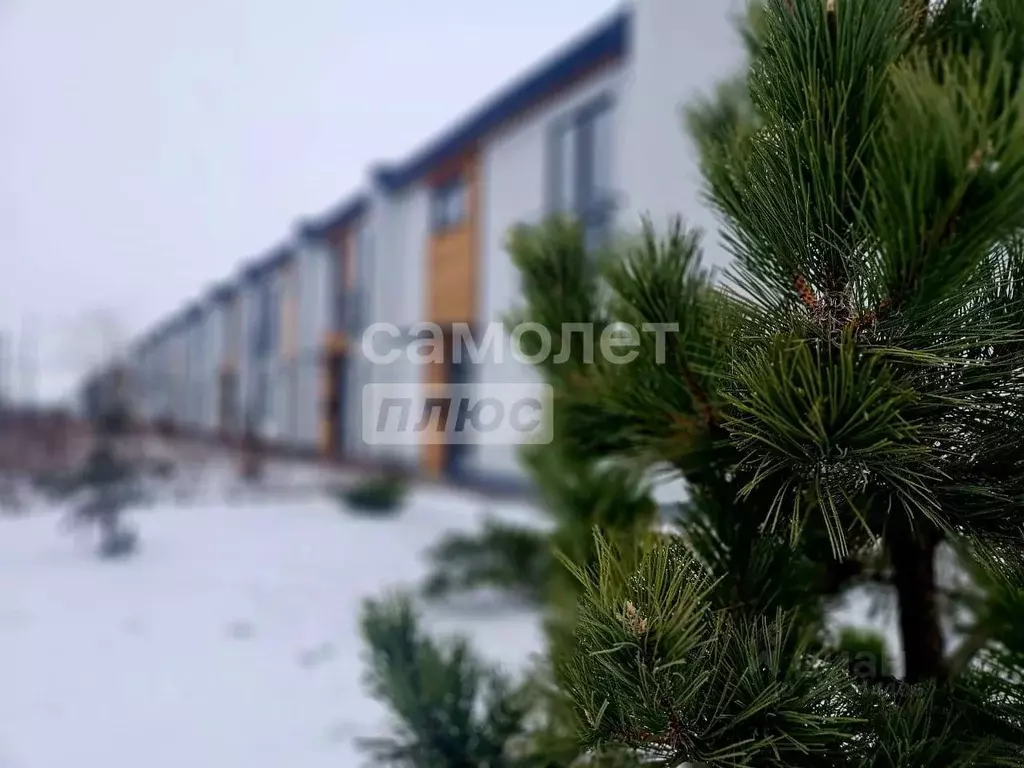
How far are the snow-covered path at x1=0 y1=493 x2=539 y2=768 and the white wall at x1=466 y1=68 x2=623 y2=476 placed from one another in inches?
108

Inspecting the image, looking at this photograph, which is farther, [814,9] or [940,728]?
[940,728]

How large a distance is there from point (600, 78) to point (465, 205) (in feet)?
11.4

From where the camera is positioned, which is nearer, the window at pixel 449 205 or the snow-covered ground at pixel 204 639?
the snow-covered ground at pixel 204 639

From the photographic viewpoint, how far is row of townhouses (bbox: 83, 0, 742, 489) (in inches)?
146

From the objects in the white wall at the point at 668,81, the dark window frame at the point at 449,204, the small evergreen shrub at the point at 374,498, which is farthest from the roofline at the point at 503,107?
the small evergreen shrub at the point at 374,498

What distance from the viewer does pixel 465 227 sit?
Answer: 35.4 feet

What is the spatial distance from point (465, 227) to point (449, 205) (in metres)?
1.08

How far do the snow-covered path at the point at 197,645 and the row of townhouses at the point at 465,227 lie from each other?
1.70 m

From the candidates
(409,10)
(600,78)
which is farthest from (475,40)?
(600,78)

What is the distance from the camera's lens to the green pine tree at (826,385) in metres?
0.72

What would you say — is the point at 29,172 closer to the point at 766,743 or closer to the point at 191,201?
the point at 191,201

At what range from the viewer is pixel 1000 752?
933 millimetres

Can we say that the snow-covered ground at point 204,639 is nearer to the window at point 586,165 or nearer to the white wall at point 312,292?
the window at point 586,165

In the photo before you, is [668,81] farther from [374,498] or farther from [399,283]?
[399,283]
